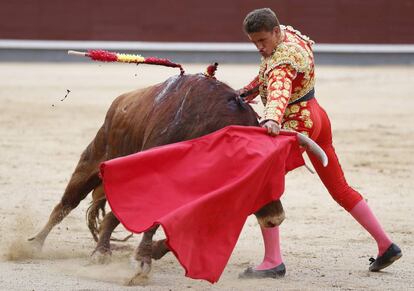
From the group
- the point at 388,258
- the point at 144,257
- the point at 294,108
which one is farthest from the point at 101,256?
the point at 388,258

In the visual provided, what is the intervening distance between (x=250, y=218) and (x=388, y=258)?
1.37 metres

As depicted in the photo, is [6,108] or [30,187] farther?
[6,108]

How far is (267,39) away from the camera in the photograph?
336 cm

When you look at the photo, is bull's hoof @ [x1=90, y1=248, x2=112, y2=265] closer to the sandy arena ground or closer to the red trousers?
the sandy arena ground

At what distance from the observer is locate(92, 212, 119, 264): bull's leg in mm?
3791

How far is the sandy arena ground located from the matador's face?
78cm

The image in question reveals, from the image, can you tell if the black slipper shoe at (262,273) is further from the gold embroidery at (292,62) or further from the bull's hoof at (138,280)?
the gold embroidery at (292,62)

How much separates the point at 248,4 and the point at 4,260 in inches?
407

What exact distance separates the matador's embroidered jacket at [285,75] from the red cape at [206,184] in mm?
100

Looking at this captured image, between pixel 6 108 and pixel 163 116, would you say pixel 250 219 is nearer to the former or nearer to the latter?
pixel 163 116

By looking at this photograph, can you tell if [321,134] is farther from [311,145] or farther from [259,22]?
[259,22]

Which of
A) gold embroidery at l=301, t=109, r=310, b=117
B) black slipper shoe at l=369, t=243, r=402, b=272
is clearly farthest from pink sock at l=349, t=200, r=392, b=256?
gold embroidery at l=301, t=109, r=310, b=117

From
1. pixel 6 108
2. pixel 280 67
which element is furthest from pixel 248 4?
pixel 280 67

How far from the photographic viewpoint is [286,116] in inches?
139
